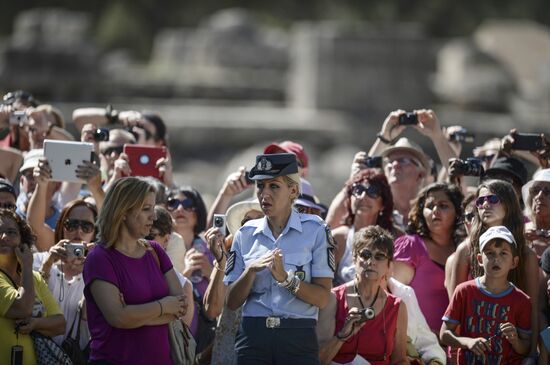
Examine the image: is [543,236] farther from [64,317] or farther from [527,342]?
[64,317]

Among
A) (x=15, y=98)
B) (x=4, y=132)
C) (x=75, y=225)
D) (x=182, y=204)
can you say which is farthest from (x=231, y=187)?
(x=4, y=132)

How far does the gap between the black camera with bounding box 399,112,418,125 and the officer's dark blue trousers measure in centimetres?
264

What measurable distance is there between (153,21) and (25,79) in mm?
17481

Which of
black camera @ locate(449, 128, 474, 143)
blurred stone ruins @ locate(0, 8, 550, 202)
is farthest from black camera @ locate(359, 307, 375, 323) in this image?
blurred stone ruins @ locate(0, 8, 550, 202)

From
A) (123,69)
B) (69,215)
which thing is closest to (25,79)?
(123,69)

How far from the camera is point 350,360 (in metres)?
6.86

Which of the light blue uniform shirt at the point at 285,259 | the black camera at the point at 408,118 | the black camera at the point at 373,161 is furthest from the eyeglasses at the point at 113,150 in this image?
the light blue uniform shirt at the point at 285,259

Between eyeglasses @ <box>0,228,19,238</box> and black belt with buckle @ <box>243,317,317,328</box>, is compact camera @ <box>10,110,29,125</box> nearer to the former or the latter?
eyeglasses @ <box>0,228,19,238</box>

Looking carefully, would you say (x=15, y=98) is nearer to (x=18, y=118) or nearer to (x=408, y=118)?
(x=18, y=118)

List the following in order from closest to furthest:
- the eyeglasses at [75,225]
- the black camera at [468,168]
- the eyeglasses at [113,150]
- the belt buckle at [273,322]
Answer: the belt buckle at [273,322] → the eyeglasses at [75,225] → the black camera at [468,168] → the eyeglasses at [113,150]

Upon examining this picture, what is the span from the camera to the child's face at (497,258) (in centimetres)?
687

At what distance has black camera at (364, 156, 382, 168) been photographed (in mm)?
8602

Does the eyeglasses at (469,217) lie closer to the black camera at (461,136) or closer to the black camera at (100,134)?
the black camera at (461,136)

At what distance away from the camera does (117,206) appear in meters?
6.41
